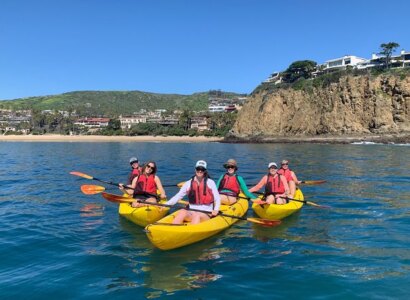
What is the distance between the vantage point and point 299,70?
99.7 meters

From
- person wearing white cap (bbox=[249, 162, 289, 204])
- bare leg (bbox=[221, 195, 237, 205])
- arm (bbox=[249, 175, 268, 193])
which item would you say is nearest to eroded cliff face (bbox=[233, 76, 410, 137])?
arm (bbox=[249, 175, 268, 193])

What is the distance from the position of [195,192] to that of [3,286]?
4.35 metres

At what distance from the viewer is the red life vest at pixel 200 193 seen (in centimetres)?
884

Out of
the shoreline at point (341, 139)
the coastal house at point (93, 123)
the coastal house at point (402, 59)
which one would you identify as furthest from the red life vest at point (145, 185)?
the coastal house at point (93, 123)

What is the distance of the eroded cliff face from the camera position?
6378 cm

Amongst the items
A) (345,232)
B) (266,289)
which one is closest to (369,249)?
(345,232)

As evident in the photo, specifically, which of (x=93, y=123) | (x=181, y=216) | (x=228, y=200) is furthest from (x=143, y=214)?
(x=93, y=123)

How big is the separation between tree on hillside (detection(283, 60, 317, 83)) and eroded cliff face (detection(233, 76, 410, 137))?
16.6 meters

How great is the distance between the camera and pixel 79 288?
628 centimetres

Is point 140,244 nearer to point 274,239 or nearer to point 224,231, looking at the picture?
point 224,231

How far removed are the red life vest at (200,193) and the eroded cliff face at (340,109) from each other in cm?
6251

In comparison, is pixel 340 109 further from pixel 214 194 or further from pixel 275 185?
pixel 214 194

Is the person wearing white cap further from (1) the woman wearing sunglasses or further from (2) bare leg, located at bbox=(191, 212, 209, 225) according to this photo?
(1) the woman wearing sunglasses

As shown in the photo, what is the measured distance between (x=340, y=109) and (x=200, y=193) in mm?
66453
